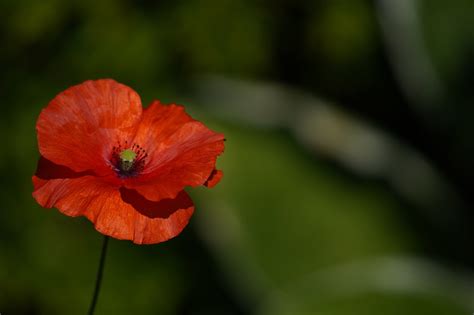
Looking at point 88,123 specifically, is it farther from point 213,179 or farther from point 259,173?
point 259,173

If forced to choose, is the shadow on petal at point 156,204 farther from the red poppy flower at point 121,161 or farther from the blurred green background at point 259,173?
the blurred green background at point 259,173

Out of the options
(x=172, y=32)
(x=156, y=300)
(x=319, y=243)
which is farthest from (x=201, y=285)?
(x=172, y=32)

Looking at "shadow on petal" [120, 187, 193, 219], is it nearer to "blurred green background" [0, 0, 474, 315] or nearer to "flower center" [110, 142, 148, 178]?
"flower center" [110, 142, 148, 178]

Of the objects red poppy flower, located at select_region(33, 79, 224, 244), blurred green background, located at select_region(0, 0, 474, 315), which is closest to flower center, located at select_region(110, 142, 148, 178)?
red poppy flower, located at select_region(33, 79, 224, 244)

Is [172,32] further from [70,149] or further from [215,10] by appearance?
[70,149]

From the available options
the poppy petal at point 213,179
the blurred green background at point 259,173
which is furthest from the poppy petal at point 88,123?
the blurred green background at point 259,173

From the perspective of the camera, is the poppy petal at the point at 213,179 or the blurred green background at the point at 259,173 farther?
the blurred green background at the point at 259,173
